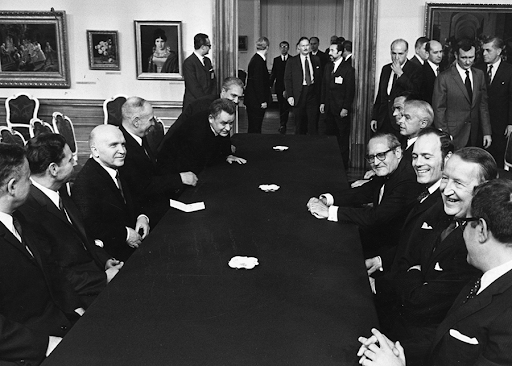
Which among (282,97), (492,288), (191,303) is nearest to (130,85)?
(282,97)

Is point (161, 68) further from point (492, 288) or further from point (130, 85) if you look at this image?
point (492, 288)

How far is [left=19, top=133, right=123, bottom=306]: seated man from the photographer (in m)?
4.16

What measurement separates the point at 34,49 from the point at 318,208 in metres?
8.44

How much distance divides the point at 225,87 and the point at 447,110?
332 cm

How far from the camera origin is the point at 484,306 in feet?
8.66

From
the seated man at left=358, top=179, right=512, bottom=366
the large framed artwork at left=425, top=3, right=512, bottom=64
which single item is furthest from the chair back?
the seated man at left=358, top=179, right=512, bottom=366

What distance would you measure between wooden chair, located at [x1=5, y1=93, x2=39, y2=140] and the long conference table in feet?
23.7

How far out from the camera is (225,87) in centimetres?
782

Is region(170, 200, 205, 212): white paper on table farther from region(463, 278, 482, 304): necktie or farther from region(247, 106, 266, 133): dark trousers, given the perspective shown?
region(247, 106, 266, 133): dark trousers

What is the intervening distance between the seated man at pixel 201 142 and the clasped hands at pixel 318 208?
6.77 feet

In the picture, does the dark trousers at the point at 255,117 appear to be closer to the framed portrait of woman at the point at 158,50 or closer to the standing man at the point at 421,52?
the framed portrait of woman at the point at 158,50

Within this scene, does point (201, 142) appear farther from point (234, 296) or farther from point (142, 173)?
point (234, 296)

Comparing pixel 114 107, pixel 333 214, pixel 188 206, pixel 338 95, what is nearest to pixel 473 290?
pixel 333 214

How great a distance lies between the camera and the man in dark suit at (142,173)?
236 inches
